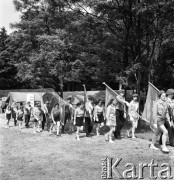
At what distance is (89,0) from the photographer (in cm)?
1467

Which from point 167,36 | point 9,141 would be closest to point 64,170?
point 9,141

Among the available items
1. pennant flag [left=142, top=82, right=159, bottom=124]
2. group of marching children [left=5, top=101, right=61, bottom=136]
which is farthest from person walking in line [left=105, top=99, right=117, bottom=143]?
group of marching children [left=5, top=101, right=61, bottom=136]

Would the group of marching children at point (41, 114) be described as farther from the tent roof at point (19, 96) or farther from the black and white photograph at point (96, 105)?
the tent roof at point (19, 96)

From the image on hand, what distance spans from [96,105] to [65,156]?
5.04 metres

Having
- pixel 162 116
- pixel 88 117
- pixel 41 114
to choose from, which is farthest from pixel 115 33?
pixel 162 116

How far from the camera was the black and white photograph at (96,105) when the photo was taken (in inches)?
297

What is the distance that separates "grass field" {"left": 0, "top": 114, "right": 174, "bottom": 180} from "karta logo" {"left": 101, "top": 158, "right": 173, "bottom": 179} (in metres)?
0.10

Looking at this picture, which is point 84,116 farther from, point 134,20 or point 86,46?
point 134,20

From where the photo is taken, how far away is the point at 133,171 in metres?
6.79

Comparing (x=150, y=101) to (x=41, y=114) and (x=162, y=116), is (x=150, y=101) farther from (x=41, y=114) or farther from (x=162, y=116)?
(x=41, y=114)

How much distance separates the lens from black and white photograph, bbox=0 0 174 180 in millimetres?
7539

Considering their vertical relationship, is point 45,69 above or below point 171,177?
above

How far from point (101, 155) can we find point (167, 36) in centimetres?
1225

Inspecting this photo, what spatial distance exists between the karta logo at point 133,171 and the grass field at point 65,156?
102mm
